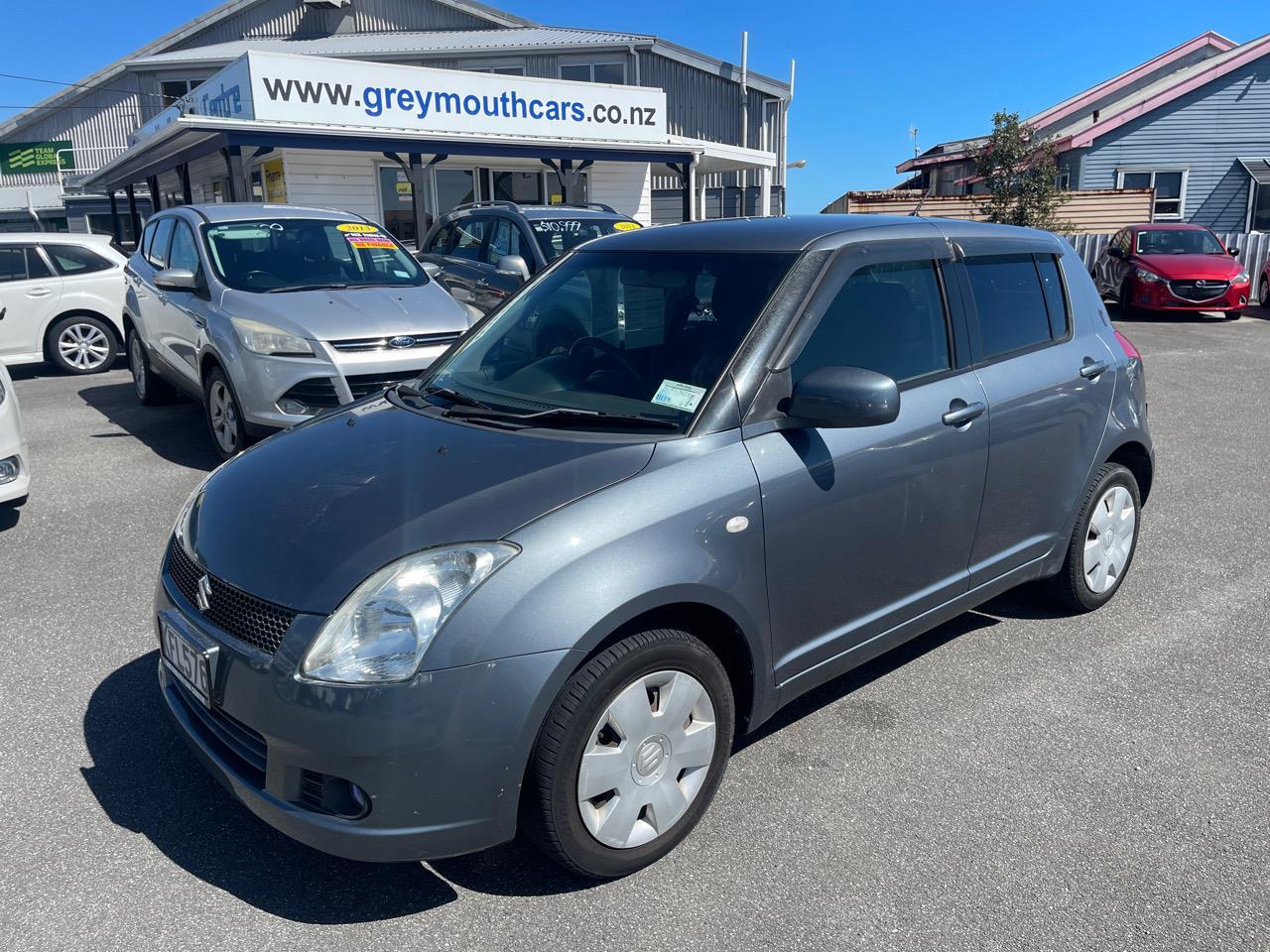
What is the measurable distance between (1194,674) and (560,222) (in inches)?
315

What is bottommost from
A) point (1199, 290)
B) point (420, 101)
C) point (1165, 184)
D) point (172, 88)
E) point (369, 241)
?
point (1199, 290)

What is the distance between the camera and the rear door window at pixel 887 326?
325cm

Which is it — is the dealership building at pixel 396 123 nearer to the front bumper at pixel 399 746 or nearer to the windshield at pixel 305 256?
the windshield at pixel 305 256

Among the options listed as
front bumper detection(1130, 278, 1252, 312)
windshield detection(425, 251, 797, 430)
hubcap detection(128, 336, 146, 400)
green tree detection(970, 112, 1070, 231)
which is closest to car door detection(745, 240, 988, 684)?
windshield detection(425, 251, 797, 430)

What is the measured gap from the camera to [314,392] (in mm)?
6480

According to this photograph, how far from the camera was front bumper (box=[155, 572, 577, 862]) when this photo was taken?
2334 millimetres

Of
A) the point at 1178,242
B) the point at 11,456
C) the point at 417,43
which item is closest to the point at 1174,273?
the point at 1178,242

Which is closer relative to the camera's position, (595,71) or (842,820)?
(842,820)

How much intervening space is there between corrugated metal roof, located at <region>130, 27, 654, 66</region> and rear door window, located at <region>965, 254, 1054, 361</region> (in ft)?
79.6

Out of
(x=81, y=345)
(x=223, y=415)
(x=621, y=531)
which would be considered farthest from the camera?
(x=81, y=345)

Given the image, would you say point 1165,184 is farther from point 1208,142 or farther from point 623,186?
point 623,186

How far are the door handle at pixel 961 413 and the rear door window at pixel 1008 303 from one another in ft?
0.93

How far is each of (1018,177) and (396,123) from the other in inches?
595

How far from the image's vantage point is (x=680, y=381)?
123 inches
